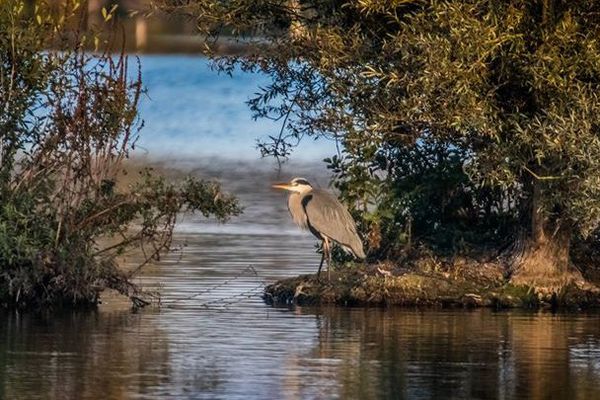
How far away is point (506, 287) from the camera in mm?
19234

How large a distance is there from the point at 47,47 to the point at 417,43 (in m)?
3.55

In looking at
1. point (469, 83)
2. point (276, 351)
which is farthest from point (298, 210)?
point (276, 351)

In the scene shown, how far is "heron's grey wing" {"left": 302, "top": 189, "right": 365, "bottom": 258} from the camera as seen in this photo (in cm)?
1941

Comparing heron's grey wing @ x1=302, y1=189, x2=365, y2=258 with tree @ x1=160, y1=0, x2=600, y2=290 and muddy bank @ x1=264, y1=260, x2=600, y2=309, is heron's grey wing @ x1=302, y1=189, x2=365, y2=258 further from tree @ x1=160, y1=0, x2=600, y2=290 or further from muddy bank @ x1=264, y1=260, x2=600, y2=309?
tree @ x1=160, y1=0, x2=600, y2=290

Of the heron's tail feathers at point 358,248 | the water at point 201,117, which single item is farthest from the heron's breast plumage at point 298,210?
the water at point 201,117

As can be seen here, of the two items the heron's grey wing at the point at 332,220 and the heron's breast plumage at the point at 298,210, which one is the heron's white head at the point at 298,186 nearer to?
the heron's breast plumage at the point at 298,210

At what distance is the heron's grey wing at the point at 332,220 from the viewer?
19.4 m

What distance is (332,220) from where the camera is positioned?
768 inches

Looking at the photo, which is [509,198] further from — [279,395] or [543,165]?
[279,395]

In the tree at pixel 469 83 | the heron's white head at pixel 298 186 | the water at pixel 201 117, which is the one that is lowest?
the heron's white head at pixel 298 186

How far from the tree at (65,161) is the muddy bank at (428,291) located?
1.72m

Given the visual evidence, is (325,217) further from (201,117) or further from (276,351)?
(201,117)

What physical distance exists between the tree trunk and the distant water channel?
2.18 feet

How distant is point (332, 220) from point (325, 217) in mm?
132
